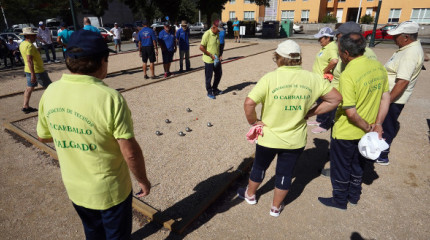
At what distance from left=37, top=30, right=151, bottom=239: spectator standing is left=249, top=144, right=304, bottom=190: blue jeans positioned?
1.41 m

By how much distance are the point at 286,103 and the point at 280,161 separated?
2.36ft

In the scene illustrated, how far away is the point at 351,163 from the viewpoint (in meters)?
3.26

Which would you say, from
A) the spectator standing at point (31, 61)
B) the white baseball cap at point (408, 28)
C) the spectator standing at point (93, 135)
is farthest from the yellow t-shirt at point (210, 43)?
the spectator standing at point (93, 135)

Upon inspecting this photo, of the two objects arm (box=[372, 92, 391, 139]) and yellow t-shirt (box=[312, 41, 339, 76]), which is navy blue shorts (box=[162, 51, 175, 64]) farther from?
arm (box=[372, 92, 391, 139])

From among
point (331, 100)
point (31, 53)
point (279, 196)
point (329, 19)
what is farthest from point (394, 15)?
point (31, 53)

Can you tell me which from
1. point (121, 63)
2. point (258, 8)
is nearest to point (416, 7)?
point (258, 8)

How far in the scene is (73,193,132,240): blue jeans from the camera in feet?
6.74

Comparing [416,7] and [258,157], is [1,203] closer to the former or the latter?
[258,157]

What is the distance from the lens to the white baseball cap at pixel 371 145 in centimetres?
282

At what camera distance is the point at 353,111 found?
9.32ft

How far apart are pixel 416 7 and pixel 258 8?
2595 cm

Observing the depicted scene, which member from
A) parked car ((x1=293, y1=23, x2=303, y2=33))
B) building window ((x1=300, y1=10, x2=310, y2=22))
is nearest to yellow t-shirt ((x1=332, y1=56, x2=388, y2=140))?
parked car ((x1=293, y1=23, x2=303, y2=33))

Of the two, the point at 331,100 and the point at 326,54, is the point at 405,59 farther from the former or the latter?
the point at 331,100

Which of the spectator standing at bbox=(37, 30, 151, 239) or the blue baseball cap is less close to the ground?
the blue baseball cap
